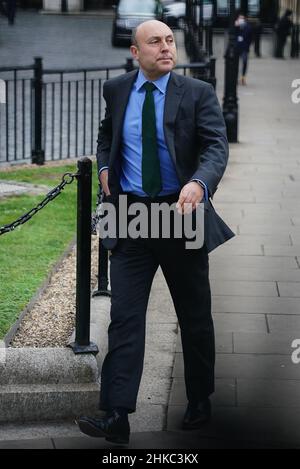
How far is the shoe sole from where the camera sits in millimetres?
5434

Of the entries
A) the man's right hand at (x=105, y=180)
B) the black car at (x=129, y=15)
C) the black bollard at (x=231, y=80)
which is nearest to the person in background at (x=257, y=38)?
the black car at (x=129, y=15)

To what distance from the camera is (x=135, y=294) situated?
546cm

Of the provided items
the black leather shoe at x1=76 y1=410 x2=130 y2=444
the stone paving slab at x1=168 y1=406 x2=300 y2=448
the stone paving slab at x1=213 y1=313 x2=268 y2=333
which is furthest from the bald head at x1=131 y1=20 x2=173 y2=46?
the stone paving slab at x1=213 y1=313 x2=268 y2=333

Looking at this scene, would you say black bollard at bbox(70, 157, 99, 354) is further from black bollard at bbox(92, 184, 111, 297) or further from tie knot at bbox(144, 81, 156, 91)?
black bollard at bbox(92, 184, 111, 297)

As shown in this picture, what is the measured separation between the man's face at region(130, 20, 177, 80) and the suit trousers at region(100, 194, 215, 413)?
1.99ft

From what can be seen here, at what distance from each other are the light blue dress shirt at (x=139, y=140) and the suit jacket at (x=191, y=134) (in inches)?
1.2

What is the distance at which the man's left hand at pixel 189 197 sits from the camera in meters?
5.15

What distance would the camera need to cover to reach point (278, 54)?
3778 centimetres

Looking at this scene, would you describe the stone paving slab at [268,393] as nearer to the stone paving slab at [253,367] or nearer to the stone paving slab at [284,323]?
the stone paving slab at [253,367]

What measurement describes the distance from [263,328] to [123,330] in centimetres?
209

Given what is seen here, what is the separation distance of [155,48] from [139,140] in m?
0.43

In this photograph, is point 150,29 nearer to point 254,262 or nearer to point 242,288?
point 242,288

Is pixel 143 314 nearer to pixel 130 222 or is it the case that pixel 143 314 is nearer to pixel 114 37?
pixel 130 222

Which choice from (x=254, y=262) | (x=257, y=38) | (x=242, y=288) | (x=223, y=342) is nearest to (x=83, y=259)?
(x=223, y=342)
